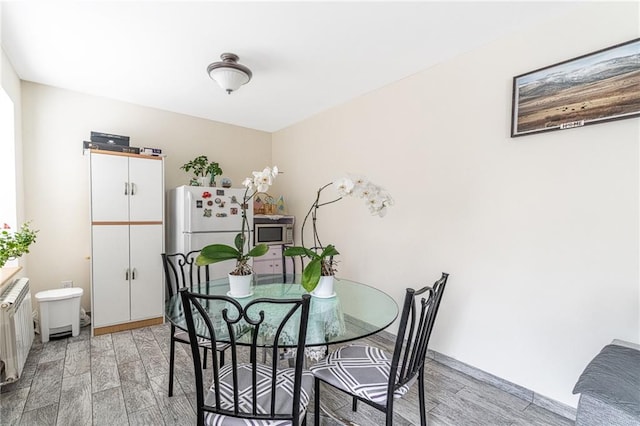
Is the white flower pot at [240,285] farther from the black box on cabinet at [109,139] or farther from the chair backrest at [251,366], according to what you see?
the black box on cabinet at [109,139]

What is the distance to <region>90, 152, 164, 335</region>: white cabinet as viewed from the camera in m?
2.92

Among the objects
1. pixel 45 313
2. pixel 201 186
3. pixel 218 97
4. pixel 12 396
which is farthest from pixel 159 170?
pixel 12 396

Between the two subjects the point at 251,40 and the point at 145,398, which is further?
the point at 251,40

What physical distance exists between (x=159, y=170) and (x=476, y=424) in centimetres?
343

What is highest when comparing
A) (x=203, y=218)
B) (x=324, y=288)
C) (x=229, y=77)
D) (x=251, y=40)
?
(x=251, y=40)

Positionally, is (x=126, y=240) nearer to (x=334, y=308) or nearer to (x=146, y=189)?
(x=146, y=189)

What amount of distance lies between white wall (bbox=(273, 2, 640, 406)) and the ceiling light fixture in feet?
4.16

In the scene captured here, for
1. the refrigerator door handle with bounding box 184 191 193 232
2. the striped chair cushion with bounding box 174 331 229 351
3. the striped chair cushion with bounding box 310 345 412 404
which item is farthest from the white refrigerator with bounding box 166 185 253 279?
the striped chair cushion with bounding box 310 345 412 404

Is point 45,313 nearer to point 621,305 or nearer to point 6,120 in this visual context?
point 6,120

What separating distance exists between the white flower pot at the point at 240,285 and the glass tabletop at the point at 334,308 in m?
0.03

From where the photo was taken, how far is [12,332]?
197cm

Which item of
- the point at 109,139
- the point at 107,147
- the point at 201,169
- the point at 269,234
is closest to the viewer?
the point at 107,147

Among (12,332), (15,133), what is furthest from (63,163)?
(12,332)

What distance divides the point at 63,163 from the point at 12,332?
1.82m
